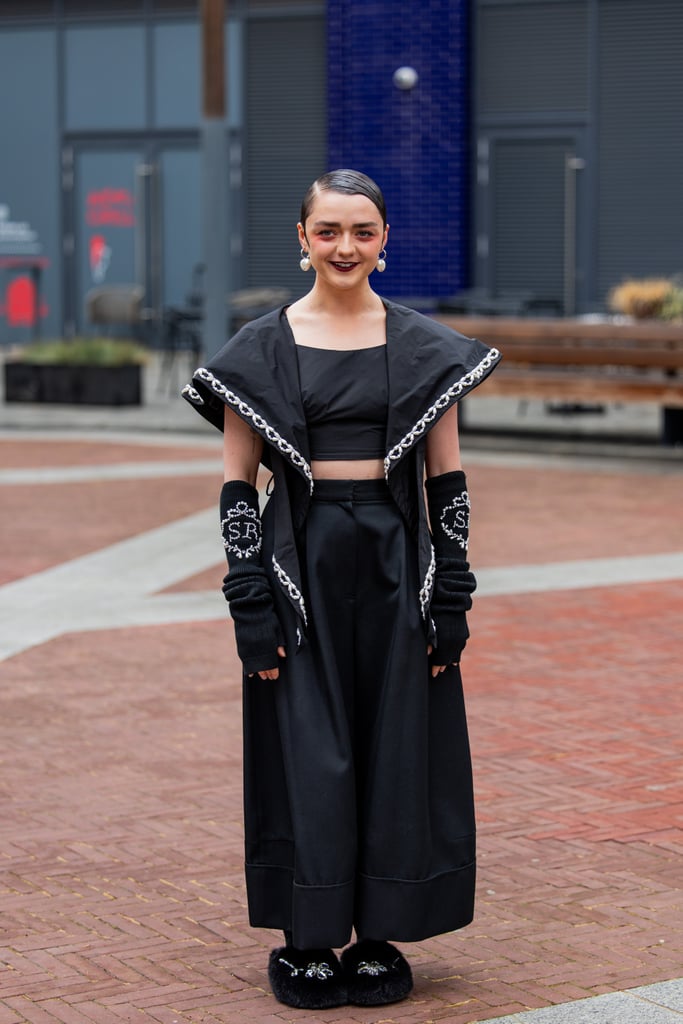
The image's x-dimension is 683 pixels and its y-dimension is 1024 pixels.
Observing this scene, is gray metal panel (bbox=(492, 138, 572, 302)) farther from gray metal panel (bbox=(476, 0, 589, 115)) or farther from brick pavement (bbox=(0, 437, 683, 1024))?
brick pavement (bbox=(0, 437, 683, 1024))

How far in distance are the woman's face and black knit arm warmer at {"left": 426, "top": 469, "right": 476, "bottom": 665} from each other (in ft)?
1.65

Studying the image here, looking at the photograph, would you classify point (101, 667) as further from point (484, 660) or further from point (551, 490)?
point (551, 490)

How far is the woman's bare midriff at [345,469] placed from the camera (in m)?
4.08

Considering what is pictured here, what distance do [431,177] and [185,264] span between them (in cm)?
411

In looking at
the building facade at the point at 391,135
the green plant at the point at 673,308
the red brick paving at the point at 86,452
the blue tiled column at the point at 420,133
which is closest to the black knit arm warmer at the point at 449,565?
the red brick paving at the point at 86,452

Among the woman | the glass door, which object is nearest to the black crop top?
the woman

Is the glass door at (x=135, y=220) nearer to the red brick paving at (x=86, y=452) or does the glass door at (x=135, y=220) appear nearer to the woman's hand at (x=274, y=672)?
the red brick paving at (x=86, y=452)

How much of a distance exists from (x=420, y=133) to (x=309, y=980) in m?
19.2

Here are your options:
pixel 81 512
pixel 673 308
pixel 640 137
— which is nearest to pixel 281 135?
pixel 640 137

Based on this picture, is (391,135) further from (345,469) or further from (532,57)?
(345,469)

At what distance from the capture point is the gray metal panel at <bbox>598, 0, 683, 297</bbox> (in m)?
21.6

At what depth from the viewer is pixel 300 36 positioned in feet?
77.7

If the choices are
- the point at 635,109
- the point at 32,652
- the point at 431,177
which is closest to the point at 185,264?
the point at 431,177

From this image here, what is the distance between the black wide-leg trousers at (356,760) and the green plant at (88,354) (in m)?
14.7
